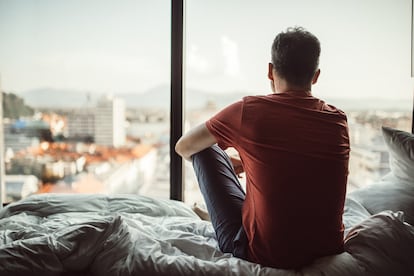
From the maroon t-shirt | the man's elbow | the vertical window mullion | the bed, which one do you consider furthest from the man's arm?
the vertical window mullion

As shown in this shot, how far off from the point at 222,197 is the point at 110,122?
0.95 metres

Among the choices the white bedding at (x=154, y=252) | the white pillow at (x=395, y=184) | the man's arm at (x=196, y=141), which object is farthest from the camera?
the white pillow at (x=395, y=184)

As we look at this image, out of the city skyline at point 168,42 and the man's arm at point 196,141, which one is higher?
the city skyline at point 168,42

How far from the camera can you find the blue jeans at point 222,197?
→ 1.19 m

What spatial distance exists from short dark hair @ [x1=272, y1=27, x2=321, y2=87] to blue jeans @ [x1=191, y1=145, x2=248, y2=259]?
35 centimetres

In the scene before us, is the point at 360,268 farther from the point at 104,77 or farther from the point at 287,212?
the point at 104,77

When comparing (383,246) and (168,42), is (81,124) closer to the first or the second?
(168,42)

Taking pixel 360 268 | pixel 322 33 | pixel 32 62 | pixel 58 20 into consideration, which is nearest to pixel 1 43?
pixel 32 62

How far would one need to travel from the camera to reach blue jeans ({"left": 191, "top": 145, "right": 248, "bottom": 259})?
3.90 feet

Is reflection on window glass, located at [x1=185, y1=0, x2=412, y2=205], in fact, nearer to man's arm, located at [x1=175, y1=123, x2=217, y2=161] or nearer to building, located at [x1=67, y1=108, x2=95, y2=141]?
building, located at [x1=67, y1=108, x2=95, y2=141]

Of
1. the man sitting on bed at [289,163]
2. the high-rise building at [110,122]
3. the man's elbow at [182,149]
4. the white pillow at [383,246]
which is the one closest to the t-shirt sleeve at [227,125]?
the man sitting on bed at [289,163]

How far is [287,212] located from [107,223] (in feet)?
1.64

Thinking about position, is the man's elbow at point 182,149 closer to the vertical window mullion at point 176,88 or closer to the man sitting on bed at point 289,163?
the man sitting on bed at point 289,163

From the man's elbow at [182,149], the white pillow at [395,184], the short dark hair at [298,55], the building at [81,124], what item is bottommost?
the white pillow at [395,184]
